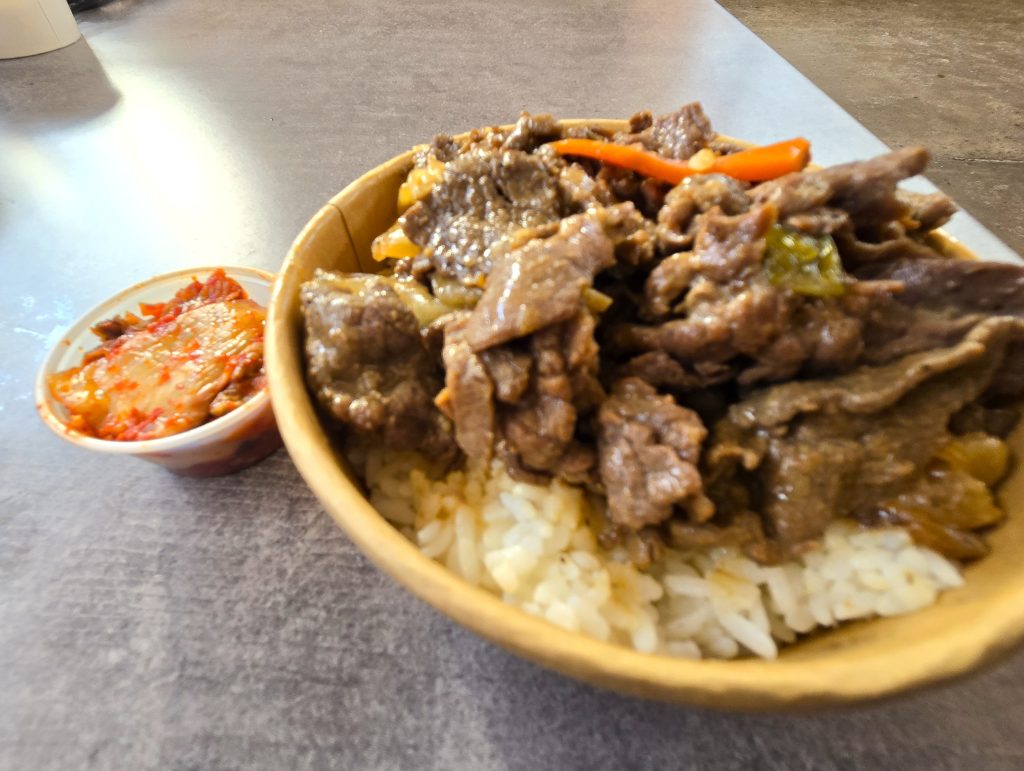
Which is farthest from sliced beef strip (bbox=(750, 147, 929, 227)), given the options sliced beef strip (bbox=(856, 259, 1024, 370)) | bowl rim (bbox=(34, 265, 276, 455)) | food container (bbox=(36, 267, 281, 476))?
food container (bbox=(36, 267, 281, 476))

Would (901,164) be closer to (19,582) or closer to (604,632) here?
(604,632)

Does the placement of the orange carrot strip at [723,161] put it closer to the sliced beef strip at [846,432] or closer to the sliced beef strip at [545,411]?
the sliced beef strip at [846,432]

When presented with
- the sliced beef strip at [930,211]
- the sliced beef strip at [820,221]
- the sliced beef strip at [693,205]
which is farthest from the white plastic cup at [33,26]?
the sliced beef strip at [930,211]

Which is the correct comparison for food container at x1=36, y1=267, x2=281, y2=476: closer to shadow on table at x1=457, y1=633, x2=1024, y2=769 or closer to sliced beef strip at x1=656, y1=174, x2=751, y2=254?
shadow on table at x1=457, y1=633, x2=1024, y2=769

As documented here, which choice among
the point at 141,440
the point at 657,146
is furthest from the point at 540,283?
the point at 141,440

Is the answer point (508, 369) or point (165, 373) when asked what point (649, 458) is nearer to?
point (508, 369)
